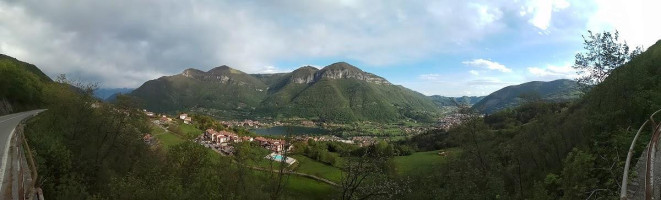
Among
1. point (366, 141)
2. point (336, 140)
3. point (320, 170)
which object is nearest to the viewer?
point (366, 141)

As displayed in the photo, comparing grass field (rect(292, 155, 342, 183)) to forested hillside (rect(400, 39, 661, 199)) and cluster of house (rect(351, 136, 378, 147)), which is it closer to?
cluster of house (rect(351, 136, 378, 147))

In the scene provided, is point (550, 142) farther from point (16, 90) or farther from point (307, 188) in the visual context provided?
point (16, 90)

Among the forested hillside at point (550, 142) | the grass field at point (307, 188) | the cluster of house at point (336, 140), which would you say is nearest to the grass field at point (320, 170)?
the grass field at point (307, 188)

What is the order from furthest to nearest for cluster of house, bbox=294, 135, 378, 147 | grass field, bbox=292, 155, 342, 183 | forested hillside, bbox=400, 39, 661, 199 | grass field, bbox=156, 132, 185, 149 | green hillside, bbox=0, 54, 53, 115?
grass field, bbox=156, 132, 185, 149 → grass field, bbox=292, 155, 342, 183 → green hillside, bbox=0, 54, 53, 115 → forested hillside, bbox=400, 39, 661, 199 → cluster of house, bbox=294, 135, 378, 147

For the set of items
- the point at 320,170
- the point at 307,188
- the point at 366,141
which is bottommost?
the point at 307,188

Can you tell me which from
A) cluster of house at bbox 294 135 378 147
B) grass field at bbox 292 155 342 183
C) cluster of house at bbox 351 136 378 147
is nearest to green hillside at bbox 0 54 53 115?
grass field at bbox 292 155 342 183

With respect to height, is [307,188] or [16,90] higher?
[16,90]

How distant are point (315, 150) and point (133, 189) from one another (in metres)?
48.5

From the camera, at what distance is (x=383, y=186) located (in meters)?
11.8

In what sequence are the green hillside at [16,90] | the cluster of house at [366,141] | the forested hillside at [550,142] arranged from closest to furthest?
1. the cluster of house at [366,141]
2. the forested hillside at [550,142]
3. the green hillside at [16,90]

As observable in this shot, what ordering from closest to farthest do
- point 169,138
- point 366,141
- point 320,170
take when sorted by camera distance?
point 366,141
point 320,170
point 169,138

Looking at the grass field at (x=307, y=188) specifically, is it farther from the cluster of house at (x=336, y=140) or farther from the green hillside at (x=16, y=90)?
the green hillside at (x=16, y=90)

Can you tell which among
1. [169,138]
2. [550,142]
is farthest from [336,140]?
[550,142]

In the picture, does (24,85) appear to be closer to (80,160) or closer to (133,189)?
(80,160)
